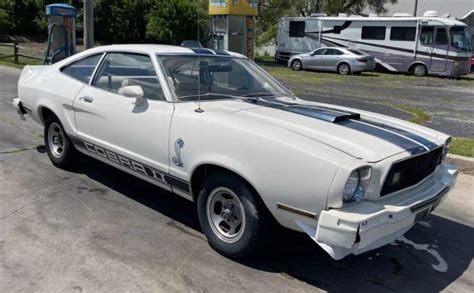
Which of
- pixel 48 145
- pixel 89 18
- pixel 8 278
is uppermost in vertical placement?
pixel 89 18

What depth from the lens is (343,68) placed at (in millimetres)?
23234

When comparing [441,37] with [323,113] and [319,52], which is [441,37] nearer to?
[319,52]

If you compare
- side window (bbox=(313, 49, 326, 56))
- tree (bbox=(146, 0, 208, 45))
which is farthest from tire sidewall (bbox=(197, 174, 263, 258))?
tree (bbox=(146, 0, 208, 45))

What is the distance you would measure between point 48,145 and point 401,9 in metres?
45.6

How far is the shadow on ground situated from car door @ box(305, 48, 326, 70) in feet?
65.9

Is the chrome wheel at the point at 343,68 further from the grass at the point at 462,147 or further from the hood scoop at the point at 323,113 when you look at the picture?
the hood scoop at the point at 323,113

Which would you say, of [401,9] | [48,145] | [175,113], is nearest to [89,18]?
[48,145]

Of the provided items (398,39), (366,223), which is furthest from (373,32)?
(366,223)

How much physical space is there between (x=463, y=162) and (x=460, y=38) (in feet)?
60.3

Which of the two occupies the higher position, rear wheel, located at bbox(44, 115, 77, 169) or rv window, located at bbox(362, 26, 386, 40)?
rv window, located at bbox(362, 26, 386, 40)

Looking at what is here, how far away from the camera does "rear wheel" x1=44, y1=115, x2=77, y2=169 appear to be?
5.46 meters

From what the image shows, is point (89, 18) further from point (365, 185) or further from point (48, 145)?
point (365, 185)

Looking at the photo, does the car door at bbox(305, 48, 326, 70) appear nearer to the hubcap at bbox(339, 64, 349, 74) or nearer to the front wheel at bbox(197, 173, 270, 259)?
the hubcap at bbox(339, 64, 349, 74)

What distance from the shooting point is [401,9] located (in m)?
45.6
